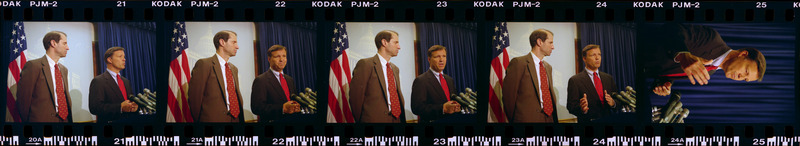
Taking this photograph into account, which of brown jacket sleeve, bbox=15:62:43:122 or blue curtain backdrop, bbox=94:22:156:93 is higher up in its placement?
blue curtain backdrop, bbox=94:22:156:93

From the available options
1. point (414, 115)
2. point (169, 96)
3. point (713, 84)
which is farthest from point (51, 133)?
point (713, 84)

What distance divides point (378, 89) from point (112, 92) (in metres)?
3.11

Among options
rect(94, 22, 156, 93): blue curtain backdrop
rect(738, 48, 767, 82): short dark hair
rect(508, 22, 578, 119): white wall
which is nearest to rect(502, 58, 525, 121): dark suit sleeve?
rect(508, 22, 578, 119): white wall

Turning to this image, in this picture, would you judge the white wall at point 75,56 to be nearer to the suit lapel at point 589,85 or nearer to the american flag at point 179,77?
the american flag at point 179,77

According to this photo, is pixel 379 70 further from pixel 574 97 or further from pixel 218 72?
pixel 574 97

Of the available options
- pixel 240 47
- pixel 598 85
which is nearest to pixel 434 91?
pixel 598 85

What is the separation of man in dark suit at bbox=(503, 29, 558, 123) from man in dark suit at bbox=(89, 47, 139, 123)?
173 inches

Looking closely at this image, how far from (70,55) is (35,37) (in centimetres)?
45

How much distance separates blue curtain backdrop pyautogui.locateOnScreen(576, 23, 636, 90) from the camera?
10.3 m

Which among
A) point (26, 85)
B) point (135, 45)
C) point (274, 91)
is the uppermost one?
point (135, 45)

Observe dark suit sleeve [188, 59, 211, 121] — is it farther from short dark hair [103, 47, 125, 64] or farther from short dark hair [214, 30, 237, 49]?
short dark hair [103, 47, 125, 64]

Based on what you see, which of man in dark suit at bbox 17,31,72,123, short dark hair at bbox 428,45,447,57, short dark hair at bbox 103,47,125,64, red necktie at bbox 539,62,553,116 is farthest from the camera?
man in dark suit at bbox 17,31,72,123

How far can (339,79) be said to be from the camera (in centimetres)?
1038

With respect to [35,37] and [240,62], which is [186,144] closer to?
[240,62]
